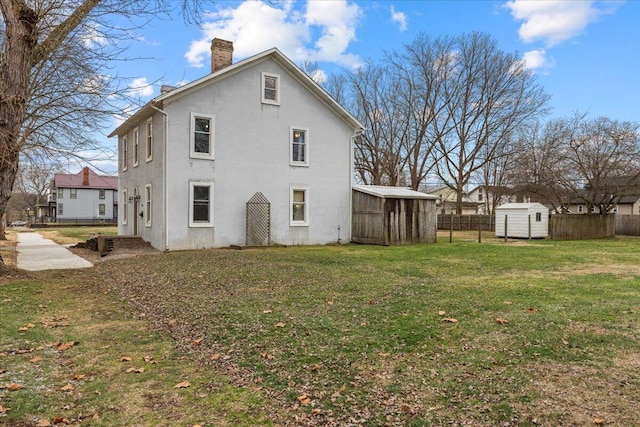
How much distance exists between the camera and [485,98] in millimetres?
34000

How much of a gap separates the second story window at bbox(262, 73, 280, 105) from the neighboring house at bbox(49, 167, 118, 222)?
140 feet

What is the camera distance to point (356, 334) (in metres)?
5.29

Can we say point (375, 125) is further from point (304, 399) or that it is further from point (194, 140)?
point (304, 399)

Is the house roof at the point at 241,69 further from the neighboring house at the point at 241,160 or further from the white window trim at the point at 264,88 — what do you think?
the white window trim at the point at 264,88

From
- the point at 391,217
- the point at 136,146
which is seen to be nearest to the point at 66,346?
the point at 391,217

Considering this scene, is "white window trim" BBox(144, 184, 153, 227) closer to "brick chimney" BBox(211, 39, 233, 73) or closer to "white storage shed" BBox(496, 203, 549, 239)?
"brick chimney" BBox(211, 39, 233, 73)

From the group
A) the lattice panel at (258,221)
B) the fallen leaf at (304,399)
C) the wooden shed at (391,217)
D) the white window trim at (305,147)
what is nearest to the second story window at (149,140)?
the lattice panel at (258,221)

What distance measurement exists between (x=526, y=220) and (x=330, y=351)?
75.0 ft

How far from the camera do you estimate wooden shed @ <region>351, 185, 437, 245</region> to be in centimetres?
1875

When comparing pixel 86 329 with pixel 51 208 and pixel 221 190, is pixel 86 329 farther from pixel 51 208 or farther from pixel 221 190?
pixel 51 208

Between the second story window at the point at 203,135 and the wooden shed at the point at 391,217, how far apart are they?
728 cm

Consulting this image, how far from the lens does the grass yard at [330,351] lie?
A: 11.1 ft

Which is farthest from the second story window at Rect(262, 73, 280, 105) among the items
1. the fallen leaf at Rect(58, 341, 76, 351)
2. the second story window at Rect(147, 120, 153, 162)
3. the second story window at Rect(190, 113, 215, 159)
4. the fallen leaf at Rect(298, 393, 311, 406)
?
the fallen leaf at Rect(298, 393, 311, 406)

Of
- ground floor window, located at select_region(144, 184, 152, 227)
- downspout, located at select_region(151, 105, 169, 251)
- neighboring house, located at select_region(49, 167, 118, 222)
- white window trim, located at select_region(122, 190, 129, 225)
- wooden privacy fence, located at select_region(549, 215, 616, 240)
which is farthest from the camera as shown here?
neighboring house, located at select_region(49, 167, 118, 222)
